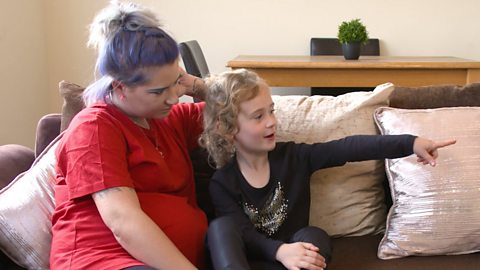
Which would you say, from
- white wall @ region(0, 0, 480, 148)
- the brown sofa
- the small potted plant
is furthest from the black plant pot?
the brown sofa

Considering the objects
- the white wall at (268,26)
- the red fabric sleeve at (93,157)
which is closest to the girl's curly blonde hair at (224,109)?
the red fabric sleeve at (93,157)

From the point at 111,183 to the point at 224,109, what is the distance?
16.6 inches

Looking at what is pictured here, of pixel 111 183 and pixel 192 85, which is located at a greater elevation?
pixel 192 85

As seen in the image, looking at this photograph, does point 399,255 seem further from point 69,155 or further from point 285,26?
point 285,26

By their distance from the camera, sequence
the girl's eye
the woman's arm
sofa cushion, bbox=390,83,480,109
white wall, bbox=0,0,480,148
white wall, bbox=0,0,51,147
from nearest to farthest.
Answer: the woman's arm, the girl's eye, sofa cushion, bbox=390,83,480,109, white wall, bbox=0,0,51,147, white wall, bbox=0,0,480,148

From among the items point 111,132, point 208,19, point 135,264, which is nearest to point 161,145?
point 111,132

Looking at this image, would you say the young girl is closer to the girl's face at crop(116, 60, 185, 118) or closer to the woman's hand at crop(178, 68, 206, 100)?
the woman's hand at crop(178, 68, 206, 100)

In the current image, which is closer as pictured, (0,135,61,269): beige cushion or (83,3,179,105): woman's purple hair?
(83,3,179,105): woman's purple hair

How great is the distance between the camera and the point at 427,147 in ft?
4.50

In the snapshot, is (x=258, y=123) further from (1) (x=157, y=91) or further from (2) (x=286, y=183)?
(1) (x=157, y=91)

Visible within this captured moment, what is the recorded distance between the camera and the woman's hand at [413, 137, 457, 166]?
1.37m

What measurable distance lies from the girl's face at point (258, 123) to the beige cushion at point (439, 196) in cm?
38

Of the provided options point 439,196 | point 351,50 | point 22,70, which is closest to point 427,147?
point 439,196

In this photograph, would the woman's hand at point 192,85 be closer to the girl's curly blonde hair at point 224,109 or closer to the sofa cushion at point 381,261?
the girl's curly blonde hair at point 224,109
